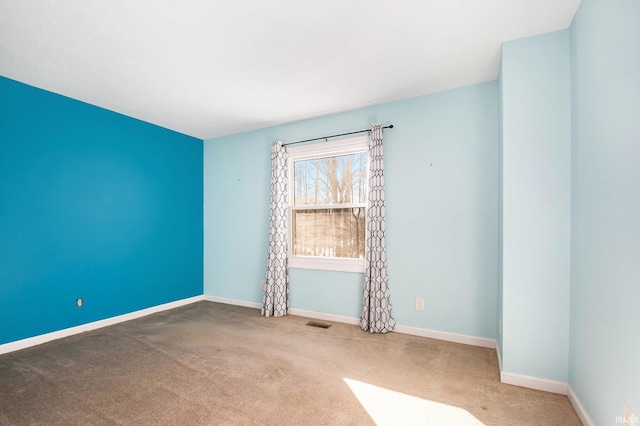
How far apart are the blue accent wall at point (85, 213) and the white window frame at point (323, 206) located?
1.74m

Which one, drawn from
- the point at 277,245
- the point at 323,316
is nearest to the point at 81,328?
the point at 277,245

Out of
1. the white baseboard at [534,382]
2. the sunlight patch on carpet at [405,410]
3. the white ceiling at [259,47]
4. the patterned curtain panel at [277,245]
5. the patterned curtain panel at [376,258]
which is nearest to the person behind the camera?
the sunlight patch on carpet at [405,410]

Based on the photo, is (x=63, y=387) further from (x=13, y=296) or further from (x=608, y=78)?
(x=608, y=78)

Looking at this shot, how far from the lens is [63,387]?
217 centimetres

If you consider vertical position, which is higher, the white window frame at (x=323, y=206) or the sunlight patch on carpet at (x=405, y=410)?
the white window frame at (x=323, y=206)

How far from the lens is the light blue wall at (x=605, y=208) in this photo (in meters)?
1.28

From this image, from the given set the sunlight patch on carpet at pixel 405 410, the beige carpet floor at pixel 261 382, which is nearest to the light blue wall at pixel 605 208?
the beige carpet floor at pixel 261 382

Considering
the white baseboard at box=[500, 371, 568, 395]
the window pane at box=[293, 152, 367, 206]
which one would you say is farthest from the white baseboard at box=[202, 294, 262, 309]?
the white baseboard at box=[500, 371, 568, 395]

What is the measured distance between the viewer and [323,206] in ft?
12.7

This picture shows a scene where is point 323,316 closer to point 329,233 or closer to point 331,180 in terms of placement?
point 329,233

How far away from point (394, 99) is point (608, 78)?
2.03m

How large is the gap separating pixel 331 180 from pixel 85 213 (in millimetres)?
2961

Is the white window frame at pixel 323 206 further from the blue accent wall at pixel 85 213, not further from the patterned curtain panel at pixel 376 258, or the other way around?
the blue accent wall at pixel 85 213

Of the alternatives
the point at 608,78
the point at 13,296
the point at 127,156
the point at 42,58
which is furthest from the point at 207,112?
the point at 608,78
